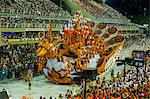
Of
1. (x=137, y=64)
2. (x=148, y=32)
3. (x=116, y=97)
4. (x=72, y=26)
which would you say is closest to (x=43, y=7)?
(x=72, y=26)

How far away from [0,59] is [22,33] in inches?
223

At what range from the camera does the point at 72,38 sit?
77.3 ft

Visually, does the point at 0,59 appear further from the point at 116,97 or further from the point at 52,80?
the point at 116,97

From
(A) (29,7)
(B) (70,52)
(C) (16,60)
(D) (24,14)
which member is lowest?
(C) (16,60)

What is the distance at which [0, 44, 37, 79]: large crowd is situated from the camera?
24.4m

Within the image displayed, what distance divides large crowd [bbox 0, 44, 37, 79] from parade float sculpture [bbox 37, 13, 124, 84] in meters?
1.57

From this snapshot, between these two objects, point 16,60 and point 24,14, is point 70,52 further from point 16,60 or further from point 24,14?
point 24,14

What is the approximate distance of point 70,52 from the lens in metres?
23.4

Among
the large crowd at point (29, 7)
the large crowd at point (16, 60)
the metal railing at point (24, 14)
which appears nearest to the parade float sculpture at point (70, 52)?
the large crowd at point (16, 60)

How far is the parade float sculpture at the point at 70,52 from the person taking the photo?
23375 mm

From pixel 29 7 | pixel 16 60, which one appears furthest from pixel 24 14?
pixel 16 60

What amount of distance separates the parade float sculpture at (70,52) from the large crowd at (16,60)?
157 centimetres

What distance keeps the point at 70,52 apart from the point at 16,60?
4456 mm

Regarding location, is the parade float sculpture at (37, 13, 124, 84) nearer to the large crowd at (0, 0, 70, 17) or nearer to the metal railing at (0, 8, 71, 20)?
the metal railing at (0, 8, 71, 20)
